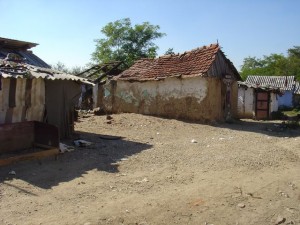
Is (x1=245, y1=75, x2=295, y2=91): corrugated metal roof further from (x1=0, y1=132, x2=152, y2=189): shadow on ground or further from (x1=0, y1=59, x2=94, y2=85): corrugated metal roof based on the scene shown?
(x1=0, y1=59, x2=94, y2=85): corrugated metal roof

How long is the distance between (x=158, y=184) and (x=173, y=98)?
34.7ft

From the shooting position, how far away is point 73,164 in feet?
25.7

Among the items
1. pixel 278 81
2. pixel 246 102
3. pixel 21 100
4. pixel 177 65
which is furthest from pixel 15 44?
pixel 278 81

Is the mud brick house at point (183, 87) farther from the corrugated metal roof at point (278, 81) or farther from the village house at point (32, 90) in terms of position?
the corrugated metal roof at point (278, 81)

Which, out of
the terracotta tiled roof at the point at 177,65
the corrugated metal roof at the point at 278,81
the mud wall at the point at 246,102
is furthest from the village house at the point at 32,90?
the corrugated metal roof at the point at 278,81

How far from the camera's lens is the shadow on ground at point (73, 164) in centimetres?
671

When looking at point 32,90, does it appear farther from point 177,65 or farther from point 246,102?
point 246,102

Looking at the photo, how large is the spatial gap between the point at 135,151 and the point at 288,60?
47.8 m

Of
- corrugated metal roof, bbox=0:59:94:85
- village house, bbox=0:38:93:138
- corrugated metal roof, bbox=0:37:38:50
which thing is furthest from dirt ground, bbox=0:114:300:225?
corrugated metal roof, bbox=0:37:38:50

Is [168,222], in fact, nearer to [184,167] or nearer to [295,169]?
[184,167]

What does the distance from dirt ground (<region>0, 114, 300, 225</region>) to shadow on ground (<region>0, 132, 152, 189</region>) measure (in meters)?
0.02

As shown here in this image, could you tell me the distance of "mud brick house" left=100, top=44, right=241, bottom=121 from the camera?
52.0ft

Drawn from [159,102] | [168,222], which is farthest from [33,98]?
[159,102]

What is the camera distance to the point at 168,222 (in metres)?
4.81
